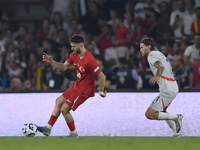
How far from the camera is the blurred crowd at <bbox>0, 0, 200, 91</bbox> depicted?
844 centimetres

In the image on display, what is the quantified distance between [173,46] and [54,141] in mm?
4067

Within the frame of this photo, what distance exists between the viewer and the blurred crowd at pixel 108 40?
8438 millimetres

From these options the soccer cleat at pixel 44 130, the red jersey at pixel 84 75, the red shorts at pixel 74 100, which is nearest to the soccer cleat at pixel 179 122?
the red jersey at pixel 84 75

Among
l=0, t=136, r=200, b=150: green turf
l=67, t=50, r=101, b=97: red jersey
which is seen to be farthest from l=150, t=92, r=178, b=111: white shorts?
l=67, t=50, r=101, b=97: red jersey

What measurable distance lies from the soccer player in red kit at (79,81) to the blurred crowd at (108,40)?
1.61 meters

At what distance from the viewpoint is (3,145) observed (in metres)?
5.92

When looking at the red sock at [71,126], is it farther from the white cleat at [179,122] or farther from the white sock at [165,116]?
the white cleat at [179,122]

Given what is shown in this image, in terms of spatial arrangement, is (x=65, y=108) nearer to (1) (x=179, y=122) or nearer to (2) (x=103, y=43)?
(1) (x=179, y=122)

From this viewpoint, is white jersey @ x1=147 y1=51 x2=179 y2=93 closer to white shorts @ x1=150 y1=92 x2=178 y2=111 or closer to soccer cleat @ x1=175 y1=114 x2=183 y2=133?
white shorts @ x1=150 y1=92 x2=178 y2=111

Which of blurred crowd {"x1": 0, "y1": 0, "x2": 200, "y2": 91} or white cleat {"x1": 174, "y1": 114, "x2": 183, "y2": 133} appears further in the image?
blurred crowd {"x1": 0, "y1": 0, "x2": 200, "y2": 91}

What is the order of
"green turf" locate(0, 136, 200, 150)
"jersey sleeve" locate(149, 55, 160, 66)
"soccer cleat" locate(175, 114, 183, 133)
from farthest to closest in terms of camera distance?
"soccer cleat" locate(175, 114, 183, 133), "jersey sleeve" locate(149, 55, 160, 66), "green turf" locate(0, 136, 200, 150)

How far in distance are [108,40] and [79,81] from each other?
3784 mm

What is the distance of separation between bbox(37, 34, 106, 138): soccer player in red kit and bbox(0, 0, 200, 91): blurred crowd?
5.28 feet

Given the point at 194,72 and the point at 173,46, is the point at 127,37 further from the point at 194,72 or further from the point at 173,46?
the point at 194,72
